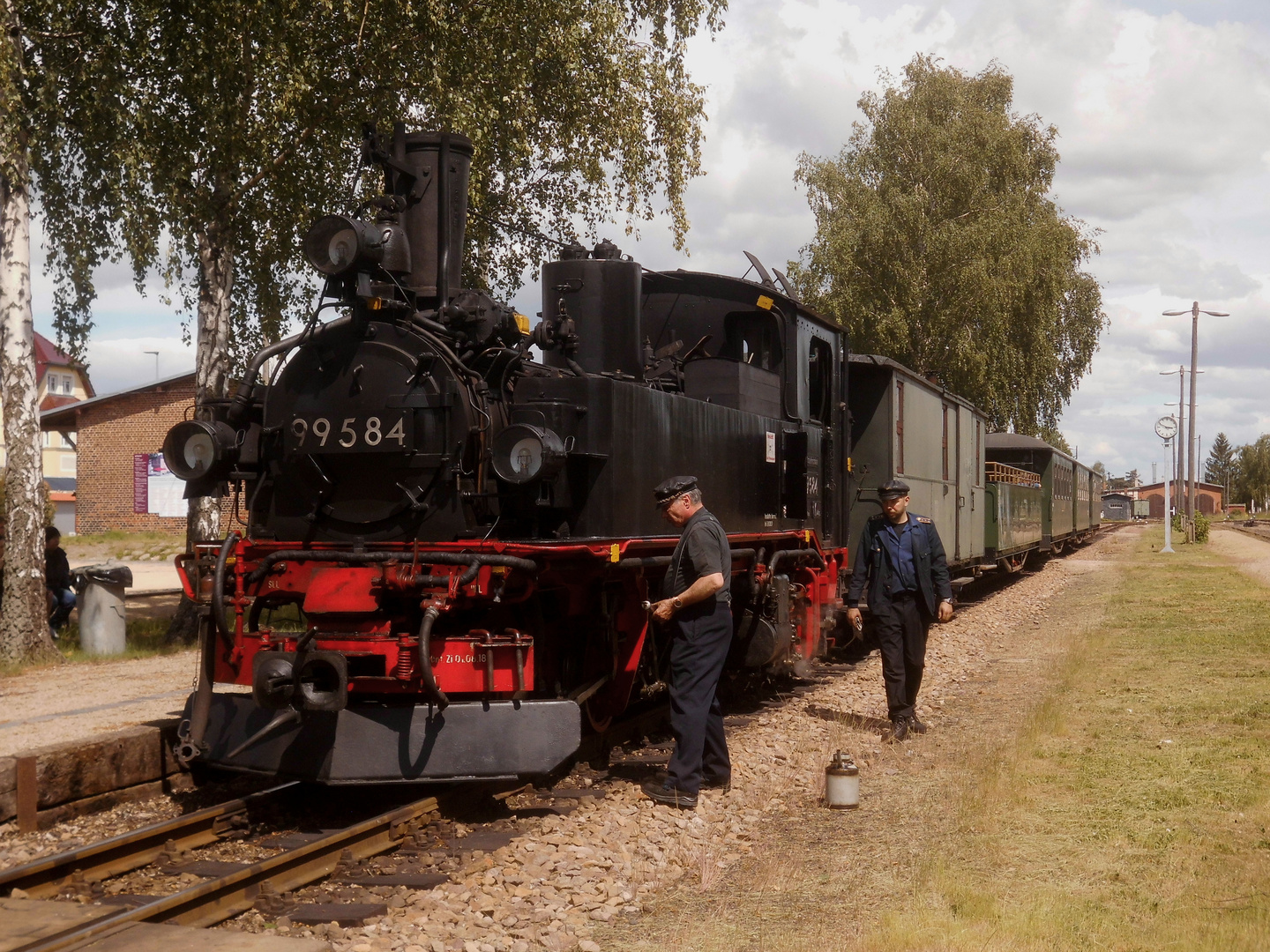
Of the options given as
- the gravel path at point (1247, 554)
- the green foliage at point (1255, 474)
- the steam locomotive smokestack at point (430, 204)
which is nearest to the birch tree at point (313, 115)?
the steam locomotive smokestack at point (430, 204)

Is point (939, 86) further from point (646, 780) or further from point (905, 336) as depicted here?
point (646, 780)

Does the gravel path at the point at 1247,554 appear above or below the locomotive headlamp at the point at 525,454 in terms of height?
below

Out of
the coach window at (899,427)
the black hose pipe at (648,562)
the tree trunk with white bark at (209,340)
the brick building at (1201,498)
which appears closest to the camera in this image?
the black hose pipe at (648,562)

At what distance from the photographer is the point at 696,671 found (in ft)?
21.0

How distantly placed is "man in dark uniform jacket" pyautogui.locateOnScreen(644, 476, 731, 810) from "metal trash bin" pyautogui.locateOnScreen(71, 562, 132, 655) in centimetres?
694

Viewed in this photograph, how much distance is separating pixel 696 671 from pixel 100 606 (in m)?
7.35

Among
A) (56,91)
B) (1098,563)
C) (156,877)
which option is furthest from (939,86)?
(156,877)

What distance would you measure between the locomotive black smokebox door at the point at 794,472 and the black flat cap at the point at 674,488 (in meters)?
2.89

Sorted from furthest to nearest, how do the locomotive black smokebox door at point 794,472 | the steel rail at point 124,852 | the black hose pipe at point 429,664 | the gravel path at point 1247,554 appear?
the gravel path at point 1247,554
the locomotive black smokebox door at point 794,472
the black hose pipe at point 429,664
the steel rail at point 124,852

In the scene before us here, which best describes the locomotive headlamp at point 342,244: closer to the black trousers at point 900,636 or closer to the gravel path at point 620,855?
the gravel path at point 620,855

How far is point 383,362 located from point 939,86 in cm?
2823

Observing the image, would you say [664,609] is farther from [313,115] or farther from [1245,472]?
[1245,472]

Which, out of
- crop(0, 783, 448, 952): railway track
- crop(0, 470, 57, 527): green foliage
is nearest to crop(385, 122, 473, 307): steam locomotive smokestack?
crop(0, 783, 448, 952): railway track

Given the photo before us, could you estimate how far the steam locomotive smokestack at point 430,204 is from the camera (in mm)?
6652
